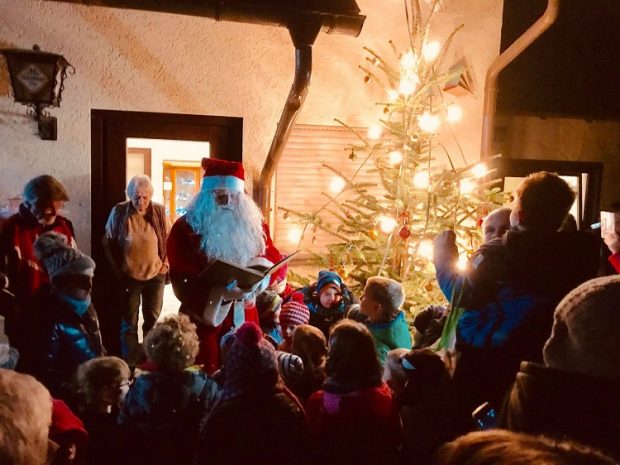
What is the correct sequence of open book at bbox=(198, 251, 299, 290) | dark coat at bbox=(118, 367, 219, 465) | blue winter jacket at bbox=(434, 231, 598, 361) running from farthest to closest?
open book at bbox=(198, 251, 299, 290), dark coat at bbox=(118, 367, 219, 465), blue winter jacket at bbox=(434, 231, 598, 361)

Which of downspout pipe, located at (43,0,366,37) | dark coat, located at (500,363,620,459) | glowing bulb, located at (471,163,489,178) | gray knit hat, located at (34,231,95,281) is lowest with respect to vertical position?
dark coat, located at (500,363,620,459)

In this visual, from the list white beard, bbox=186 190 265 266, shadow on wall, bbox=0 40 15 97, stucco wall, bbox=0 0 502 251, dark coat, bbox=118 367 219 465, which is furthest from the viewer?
stucco wall, bbox=0 0 502 251

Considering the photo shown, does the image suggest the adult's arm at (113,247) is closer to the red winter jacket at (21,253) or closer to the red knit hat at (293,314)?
the red winter jacket at (21,253)

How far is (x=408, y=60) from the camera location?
16.6 feet

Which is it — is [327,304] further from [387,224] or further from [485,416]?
[485,416]

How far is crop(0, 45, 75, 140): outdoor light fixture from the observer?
15.3 ft

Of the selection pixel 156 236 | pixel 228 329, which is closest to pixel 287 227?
pixel 156 236

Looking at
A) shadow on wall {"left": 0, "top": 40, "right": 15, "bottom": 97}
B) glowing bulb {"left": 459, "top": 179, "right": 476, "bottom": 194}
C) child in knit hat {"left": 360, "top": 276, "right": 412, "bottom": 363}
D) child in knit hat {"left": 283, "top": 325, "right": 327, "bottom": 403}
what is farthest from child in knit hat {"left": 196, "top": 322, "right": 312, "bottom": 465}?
shadow on wall {"left": 0, "top": 40, "right": 15, "bottom": 97}

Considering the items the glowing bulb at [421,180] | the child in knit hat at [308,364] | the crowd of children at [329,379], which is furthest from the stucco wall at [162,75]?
the child in knit hat at [308,364]

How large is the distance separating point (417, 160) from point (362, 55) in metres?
1.70

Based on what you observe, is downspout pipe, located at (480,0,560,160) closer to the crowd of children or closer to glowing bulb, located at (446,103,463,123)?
glowing bulb, located at (446,103,463,123)

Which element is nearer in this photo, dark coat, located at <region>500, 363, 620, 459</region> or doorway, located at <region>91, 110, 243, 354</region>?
dark coat, located at <region>500, 363, 620, 459</region>

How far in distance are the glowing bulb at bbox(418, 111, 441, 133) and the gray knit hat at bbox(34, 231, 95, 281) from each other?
3.46 metres

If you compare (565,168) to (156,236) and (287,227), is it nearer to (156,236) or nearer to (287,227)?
(287,227)
